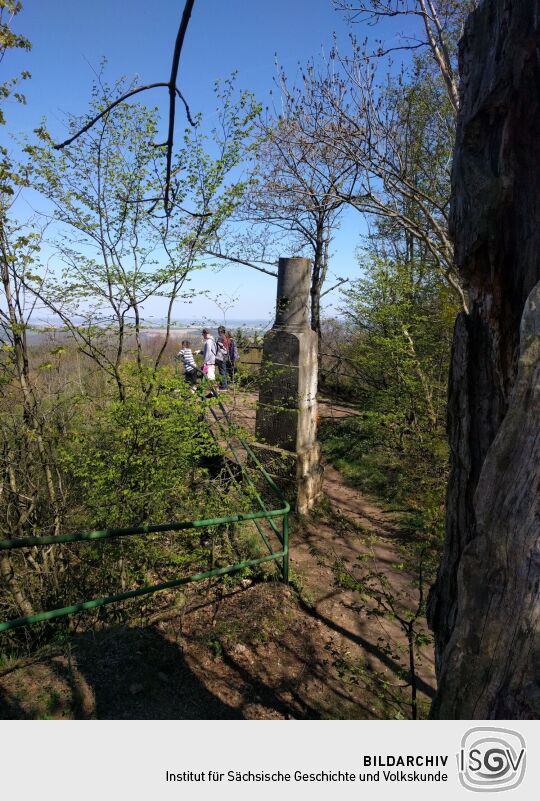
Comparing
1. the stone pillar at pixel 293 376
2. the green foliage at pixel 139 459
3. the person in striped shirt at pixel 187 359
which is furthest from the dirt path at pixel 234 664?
the person in striped shirt at pixel 187 359

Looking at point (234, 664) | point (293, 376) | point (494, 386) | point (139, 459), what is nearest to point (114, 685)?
point (234, 664)

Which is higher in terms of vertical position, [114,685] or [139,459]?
[139,459]

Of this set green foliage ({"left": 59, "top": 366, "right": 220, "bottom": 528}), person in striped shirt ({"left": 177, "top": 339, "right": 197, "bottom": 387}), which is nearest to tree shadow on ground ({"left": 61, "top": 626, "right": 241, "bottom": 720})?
green foliage ({"left": 59, "top": 366, "right": 220, "bottom": 528})

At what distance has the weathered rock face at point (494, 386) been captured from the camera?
116 centimetres

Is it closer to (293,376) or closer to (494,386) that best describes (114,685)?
(494,386)

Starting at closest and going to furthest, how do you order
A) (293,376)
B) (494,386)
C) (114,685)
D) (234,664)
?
(494,386) → (114,685) → (234,664) → (293,376)

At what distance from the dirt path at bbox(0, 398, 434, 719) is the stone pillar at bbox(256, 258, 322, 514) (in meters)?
2.04

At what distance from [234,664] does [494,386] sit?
9.68 feet

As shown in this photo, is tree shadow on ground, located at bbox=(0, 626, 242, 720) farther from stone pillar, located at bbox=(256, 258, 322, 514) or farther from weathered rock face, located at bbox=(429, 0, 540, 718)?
stone pillar, located at bbox=(256, 258, 322, 514)

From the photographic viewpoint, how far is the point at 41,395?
15.0 ft

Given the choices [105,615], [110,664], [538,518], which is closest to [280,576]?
[105,615]

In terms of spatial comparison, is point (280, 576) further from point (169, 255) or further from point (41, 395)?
point (169, 255)

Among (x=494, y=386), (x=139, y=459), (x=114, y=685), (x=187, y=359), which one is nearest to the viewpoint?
(x=494, y=386)

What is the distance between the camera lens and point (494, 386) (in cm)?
161
